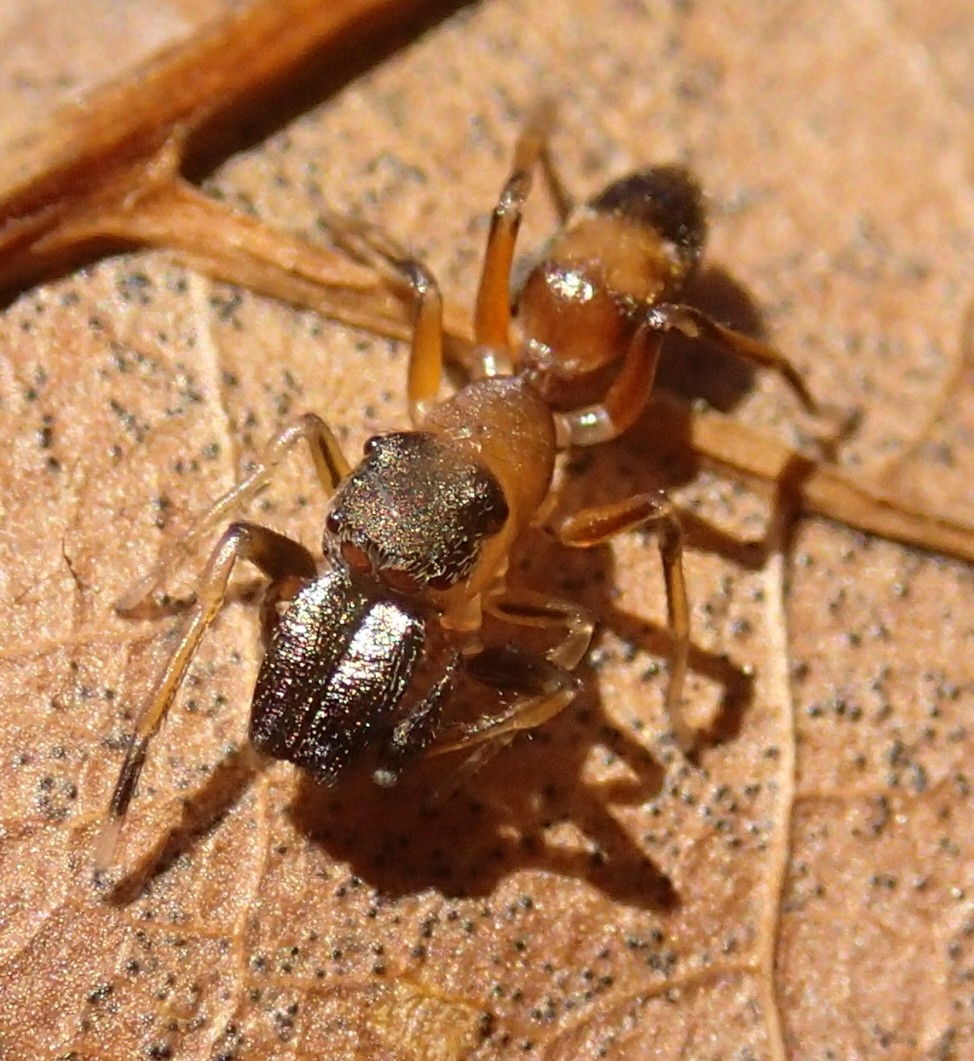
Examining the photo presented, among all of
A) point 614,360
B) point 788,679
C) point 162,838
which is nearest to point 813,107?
point 614,360

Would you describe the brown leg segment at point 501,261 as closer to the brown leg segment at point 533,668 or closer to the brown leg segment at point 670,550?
the brown leg segment at point 670,550

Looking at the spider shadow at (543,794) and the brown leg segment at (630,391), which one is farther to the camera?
the brown leg segment at (630,391)

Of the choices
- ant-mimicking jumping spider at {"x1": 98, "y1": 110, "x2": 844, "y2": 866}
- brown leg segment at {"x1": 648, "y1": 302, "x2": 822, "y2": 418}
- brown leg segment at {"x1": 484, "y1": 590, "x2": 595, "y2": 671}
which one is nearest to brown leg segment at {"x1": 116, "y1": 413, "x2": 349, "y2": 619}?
ant-mimicking jumping spider at {"x1": 98, "y1": 110, "x2": 844, "y2": 866}

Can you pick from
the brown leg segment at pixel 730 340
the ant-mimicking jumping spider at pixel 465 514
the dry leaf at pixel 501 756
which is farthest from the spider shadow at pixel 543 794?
the brown leg segment at pixel 730 340

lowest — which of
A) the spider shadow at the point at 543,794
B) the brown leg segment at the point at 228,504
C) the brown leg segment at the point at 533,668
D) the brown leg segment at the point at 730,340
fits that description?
the spider shadow at the point at 543,794

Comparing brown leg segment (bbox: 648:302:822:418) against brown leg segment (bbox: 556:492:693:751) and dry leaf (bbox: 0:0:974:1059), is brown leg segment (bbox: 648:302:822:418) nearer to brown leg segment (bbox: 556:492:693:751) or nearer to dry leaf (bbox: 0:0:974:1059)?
dry leaf (bbox: 0:0:974:1059)

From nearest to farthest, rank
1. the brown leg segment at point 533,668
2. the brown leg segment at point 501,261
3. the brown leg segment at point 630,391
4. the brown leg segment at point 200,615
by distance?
the brown leg segment at point 200,615
the brown leg segment at point 533,668
the brown leg segment at point 630,391
the brown leg segment at point 501,261

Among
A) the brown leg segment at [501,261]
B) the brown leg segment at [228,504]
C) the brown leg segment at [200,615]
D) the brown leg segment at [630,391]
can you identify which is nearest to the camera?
the brown leg segment at [200,615]

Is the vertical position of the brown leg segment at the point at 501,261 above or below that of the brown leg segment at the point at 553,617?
above
